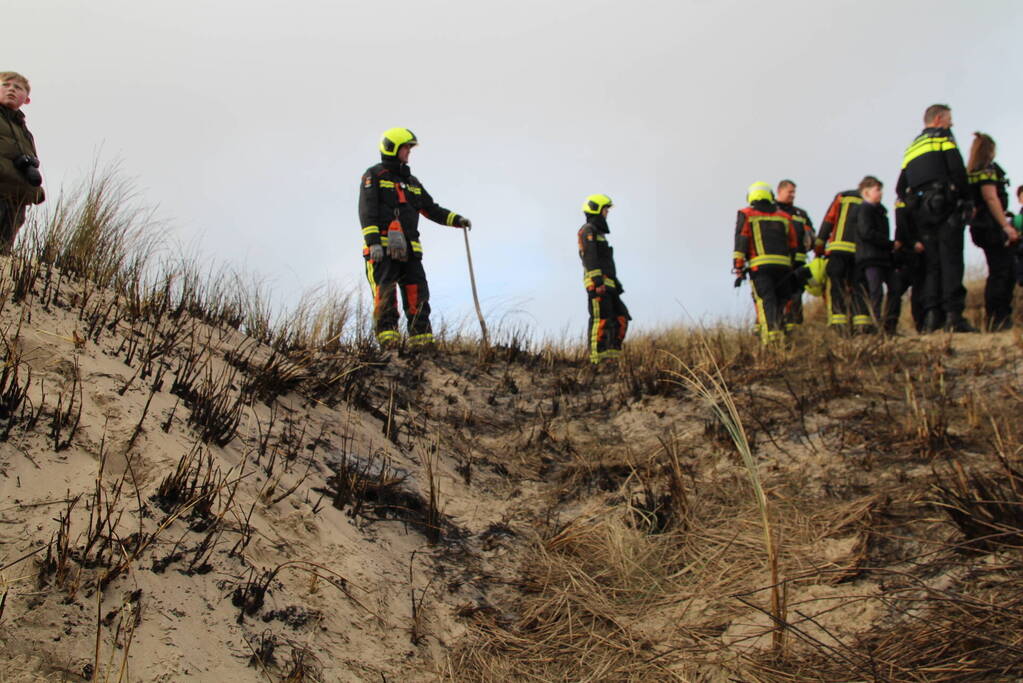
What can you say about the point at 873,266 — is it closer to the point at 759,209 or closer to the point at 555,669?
the point at 759,209

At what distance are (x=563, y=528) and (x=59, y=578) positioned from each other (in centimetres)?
236

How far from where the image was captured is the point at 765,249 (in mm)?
8273

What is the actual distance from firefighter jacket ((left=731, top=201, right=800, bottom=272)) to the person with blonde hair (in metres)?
1.78

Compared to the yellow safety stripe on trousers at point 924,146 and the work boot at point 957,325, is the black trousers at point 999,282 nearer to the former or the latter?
the work boot at point 957,325

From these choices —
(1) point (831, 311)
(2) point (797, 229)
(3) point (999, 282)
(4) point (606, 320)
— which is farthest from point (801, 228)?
(4) point (606, 320)

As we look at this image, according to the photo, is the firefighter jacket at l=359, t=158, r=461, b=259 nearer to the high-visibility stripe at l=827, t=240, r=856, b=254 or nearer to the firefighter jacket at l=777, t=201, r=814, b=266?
the firefighter jacket at l=777, t=201, r=814, b=266

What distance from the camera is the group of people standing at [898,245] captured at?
7289 millimetres

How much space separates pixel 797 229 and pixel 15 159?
7744 millimetres

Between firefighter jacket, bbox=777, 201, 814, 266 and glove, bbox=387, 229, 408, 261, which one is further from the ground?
A: firefighter jacket, bbox=777, 201, 814, 266

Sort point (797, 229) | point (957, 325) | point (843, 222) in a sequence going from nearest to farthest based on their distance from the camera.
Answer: point (957, 325) < point (843, 222) < point (797, 229)

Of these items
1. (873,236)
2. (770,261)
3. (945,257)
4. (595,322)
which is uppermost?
(873,236)

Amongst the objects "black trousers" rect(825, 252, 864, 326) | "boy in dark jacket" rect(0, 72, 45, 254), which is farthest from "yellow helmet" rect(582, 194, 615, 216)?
"boy in dark jacket" rect(0, 72, 45, 254)

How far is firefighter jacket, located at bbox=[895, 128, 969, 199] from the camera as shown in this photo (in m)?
7.24

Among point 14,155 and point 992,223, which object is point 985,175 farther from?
point 14,155
